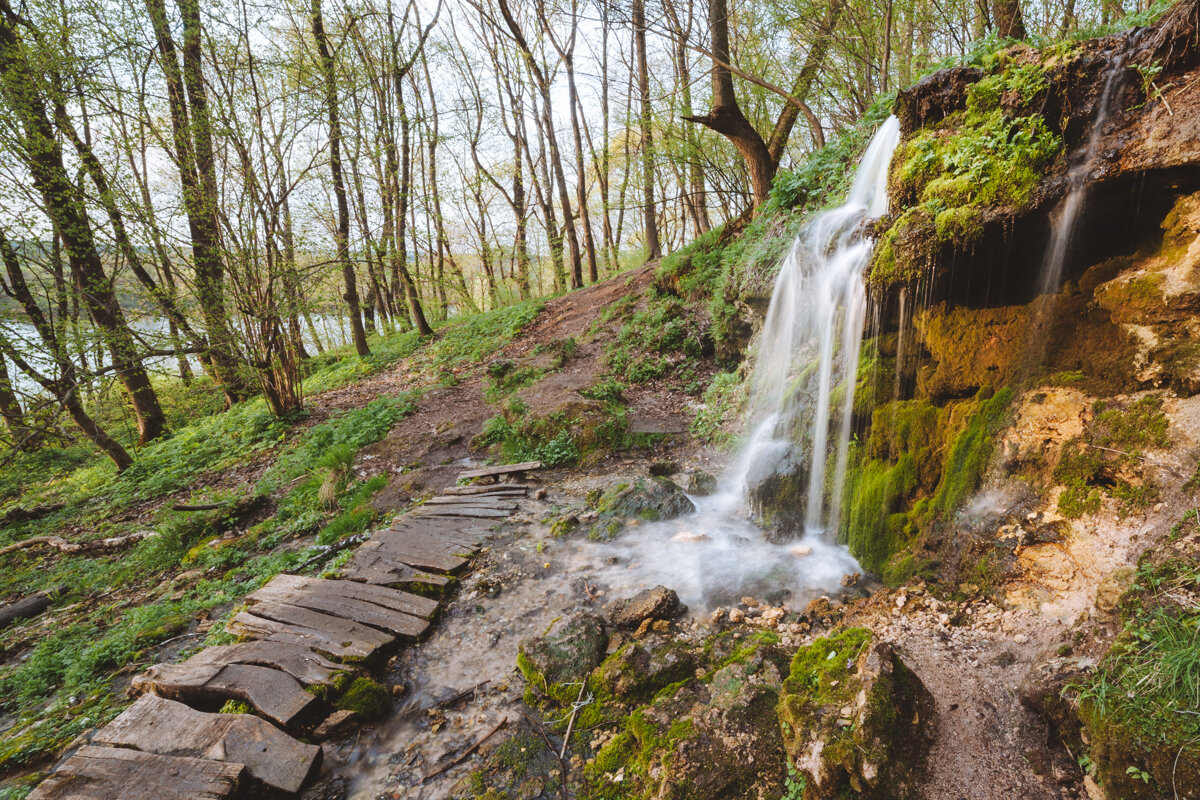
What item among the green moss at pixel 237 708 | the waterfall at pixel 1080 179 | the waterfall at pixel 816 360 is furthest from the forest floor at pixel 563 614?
the waterfall at pixel 1080 179

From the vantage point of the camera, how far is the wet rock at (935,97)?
406 centimetres

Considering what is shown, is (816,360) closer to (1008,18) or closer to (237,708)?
(237,708)

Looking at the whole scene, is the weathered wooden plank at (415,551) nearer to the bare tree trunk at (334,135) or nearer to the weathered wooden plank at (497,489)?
the weathered wooden plank at (497,489)

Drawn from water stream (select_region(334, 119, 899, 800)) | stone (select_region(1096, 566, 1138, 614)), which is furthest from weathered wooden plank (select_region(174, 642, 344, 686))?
stone (select_region(1096, 566, 1138, 614))

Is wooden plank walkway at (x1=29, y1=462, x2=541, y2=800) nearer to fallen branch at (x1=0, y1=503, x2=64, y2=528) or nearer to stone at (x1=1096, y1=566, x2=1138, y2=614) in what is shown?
stone at (x1=1096, y1=566, x2=1138, y2=614)

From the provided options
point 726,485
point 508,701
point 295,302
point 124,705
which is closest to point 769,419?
point 726,485

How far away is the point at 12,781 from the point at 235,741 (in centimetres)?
152

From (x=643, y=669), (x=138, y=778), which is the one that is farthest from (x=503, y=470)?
(x=138, y=778)

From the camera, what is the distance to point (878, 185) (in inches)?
221

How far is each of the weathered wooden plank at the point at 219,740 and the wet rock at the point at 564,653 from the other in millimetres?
1350

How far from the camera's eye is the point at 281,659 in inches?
137

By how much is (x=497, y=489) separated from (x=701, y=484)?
2.82 m

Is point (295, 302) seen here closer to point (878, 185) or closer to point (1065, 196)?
point (878, 185)

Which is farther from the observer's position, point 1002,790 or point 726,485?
point 726,485
